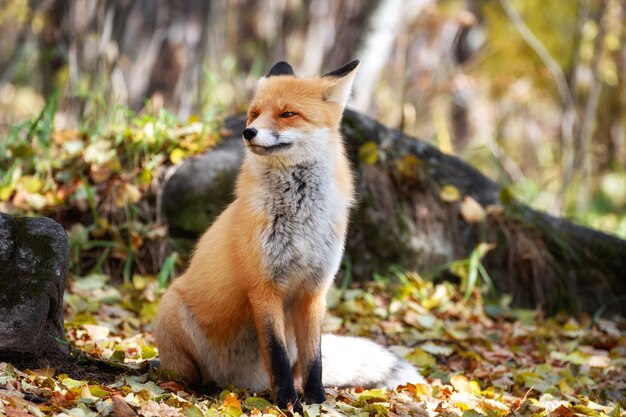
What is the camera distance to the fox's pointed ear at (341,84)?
158 inches

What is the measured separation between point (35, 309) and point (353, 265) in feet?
12.5

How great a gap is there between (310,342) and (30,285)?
1.49 m

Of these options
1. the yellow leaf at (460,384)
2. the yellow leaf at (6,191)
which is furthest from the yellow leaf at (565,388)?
the yellow leaf at (6,191)

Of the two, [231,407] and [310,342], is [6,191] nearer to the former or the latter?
[310,342]

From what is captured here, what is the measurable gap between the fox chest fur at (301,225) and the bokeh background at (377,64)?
10.9 feet

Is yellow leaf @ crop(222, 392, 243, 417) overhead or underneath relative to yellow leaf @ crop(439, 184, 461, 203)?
underneath

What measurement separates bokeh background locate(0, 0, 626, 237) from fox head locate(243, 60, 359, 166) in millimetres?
3195

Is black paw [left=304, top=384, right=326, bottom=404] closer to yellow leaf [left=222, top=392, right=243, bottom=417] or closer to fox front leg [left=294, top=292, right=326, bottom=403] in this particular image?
fox front leg [left=294, top=292, right=326, bottom=403]

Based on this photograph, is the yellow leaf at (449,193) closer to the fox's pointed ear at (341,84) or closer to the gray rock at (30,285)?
the fox's pointed ear at (341,84)

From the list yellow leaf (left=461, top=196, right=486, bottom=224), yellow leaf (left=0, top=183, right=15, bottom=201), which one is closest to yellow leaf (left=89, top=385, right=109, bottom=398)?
yellow leaf (left=0, top=183, right=15, bottom=201)

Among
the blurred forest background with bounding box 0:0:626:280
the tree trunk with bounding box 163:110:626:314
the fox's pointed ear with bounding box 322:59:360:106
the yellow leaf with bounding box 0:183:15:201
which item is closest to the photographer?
the fox's pointed ear with bounding box 322:59:360:106

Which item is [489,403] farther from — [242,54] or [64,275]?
[242,54]

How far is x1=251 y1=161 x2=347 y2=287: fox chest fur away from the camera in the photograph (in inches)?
148

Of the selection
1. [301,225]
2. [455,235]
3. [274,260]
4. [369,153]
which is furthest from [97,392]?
[455,235]
